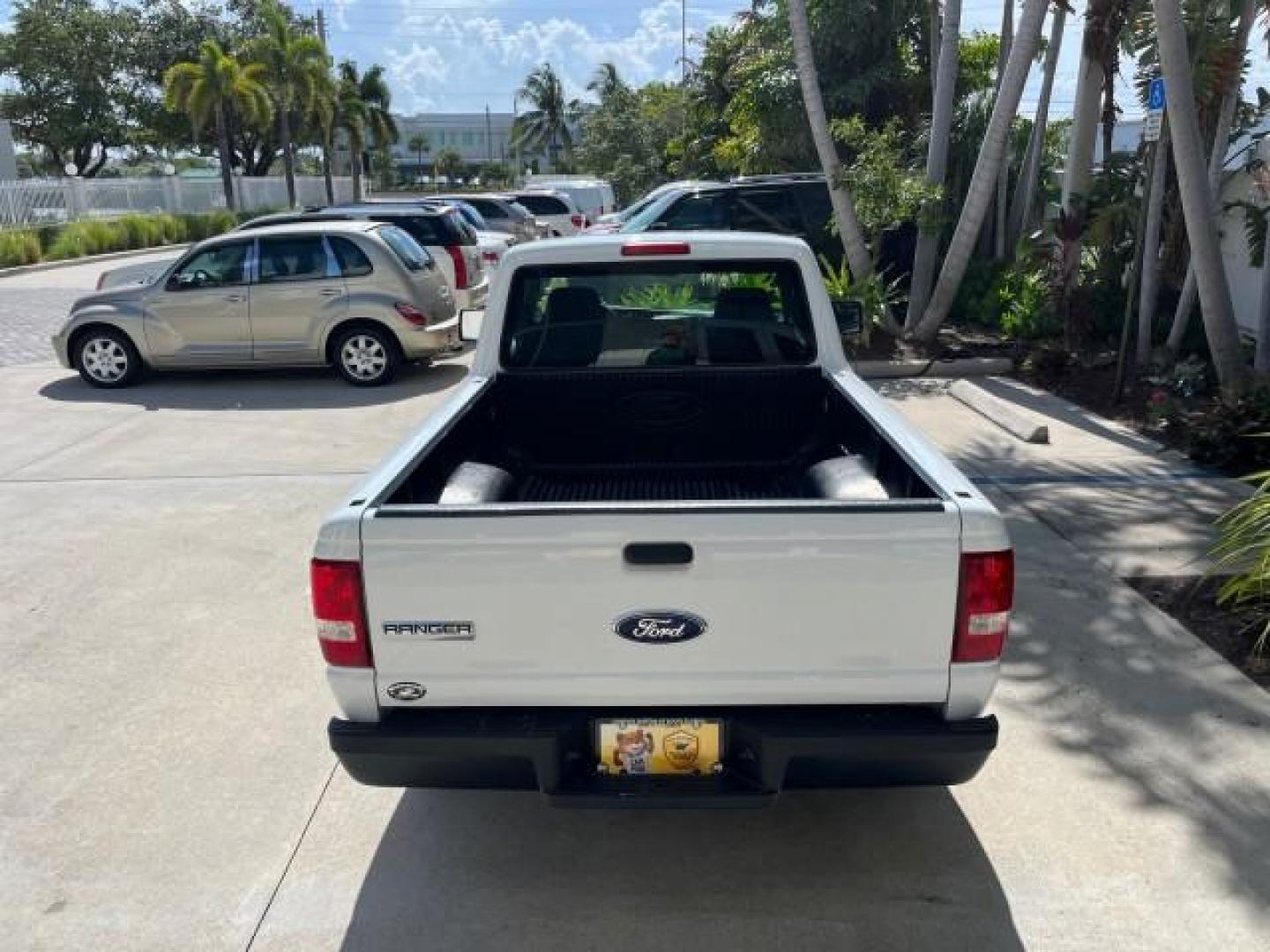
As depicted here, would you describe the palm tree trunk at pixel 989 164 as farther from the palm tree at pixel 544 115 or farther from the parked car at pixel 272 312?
the palm tree at pixel 544 115

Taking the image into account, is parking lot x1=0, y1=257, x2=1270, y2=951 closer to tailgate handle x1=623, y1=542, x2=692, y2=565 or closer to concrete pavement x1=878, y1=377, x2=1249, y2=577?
concrete pavement x1=878, y1=377, x2=1249, y2=577

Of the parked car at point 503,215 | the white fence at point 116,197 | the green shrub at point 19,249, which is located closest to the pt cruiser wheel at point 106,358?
the parked car at point 503,215

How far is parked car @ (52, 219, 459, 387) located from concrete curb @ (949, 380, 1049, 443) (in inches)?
207

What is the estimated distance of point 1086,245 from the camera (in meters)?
10.6

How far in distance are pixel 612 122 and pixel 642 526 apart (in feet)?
148

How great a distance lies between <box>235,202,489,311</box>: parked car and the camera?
13.9 metres

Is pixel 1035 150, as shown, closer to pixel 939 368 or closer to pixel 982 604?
pixel 939 368

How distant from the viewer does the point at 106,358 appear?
1109 centimetres

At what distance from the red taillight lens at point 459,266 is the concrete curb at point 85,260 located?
13.3 metres

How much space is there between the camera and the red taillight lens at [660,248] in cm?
444

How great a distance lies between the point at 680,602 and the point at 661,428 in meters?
2.00

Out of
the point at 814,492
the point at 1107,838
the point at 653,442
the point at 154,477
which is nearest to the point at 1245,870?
the point at 1107,838

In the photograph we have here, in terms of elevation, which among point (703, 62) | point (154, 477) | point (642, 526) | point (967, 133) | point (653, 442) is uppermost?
point (703, 62)

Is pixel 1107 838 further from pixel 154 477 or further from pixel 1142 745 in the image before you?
pixel 154 477
